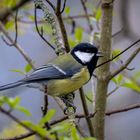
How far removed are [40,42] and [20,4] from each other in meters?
2.59

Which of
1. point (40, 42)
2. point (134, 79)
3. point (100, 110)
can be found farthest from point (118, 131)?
point (100, 110)

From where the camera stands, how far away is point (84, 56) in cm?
217

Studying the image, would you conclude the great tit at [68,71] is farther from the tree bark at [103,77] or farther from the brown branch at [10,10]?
the brown branch at [10,10]

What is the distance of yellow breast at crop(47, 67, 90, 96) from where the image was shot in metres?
2.00

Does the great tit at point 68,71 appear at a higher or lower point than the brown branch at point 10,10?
lower

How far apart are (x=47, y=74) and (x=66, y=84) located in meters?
0.10

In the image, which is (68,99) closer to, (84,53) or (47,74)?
(47,74)

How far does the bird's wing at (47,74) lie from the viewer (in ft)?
6.33

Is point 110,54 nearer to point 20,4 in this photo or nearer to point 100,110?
point 100,110

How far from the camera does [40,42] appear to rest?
478cm

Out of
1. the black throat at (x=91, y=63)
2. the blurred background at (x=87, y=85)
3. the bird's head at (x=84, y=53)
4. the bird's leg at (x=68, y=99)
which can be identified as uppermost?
the bird's head at (x=84, y=53)

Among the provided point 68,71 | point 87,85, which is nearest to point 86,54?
point 68,71

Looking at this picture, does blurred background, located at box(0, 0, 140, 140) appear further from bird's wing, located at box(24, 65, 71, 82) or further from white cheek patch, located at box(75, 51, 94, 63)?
bird's wing, located at box(24, 65, 71, 82)

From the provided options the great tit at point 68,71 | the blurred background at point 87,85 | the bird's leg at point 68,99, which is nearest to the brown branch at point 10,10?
the great tit at point 68,71
